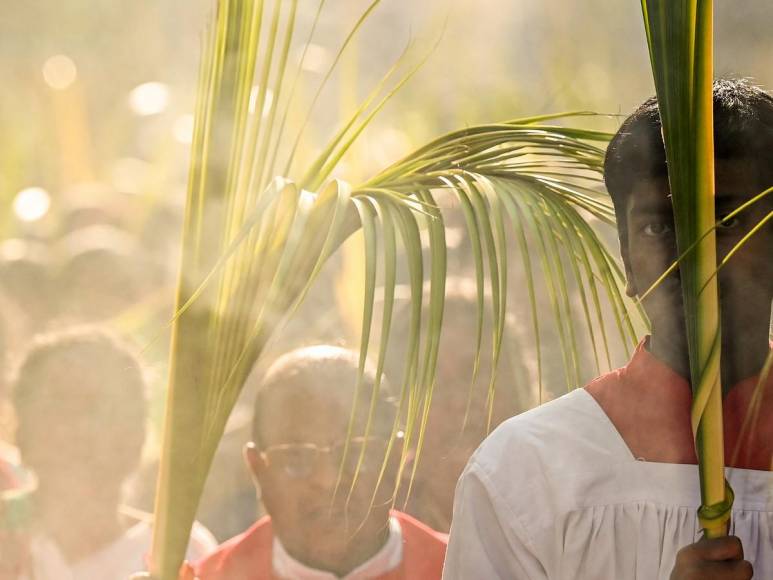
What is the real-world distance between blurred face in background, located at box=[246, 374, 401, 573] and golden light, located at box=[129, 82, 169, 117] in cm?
40

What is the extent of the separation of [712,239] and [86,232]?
0.79 m

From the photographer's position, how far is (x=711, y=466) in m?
1.17

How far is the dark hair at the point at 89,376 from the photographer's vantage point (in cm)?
149

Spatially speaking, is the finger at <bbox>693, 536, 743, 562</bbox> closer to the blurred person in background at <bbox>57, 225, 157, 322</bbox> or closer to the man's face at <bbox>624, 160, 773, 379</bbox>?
the man's face at <bbox>624, 160, 773, 379</bbox>

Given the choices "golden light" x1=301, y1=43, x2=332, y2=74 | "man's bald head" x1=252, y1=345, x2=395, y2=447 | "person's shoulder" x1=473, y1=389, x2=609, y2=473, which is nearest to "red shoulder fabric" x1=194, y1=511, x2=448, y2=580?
"man's bald head" x1=252, y1=345, x2=395, y2=447

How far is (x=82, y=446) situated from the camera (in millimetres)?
1494

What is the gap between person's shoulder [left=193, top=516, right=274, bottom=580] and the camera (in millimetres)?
1479

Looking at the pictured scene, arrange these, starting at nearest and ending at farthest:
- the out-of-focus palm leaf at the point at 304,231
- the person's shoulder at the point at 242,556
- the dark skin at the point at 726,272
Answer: the dark skin at the point at 726,272
the out-of-focus palm leaf at the point at 304,231
the person's shoulder at the point at 242,556

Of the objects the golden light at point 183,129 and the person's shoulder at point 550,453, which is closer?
the person's shoulder at point 550,453

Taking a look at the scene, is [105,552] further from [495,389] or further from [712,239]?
[712,239]

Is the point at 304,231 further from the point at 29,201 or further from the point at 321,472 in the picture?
the point at 29,201

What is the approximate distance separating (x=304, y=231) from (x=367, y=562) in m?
0.44

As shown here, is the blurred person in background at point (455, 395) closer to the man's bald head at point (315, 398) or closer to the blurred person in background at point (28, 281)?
the man's bald head at point (315, 398)

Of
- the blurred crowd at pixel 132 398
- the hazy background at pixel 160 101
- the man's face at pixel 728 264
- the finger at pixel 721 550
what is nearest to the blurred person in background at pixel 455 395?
the blurred crowd at pixel 132 398
